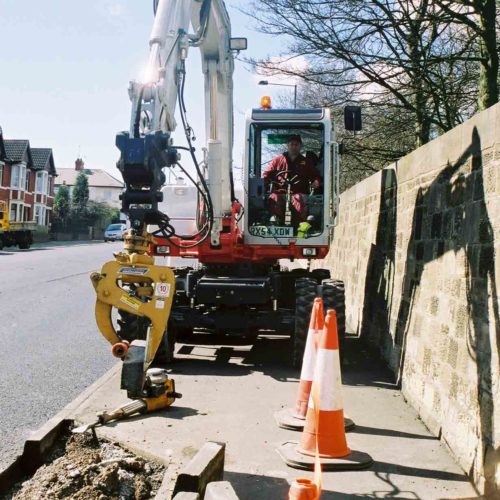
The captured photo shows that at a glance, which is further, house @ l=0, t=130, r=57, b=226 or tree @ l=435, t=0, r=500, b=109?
house @ l=0, t=130, r=57, b=226

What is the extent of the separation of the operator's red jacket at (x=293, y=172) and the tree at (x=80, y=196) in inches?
2739

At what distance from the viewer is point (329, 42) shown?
13.5 meters

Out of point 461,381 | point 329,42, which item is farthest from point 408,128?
point 461,381

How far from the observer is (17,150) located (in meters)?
62.4

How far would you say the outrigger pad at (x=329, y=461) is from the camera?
4781 millimetres

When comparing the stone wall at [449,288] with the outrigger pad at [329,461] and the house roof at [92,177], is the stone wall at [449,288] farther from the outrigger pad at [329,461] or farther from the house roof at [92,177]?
the house roof at [92,177]

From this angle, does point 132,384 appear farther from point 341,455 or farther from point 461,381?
point 461,381

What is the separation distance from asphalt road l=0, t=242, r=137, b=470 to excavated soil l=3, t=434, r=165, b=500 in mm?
457

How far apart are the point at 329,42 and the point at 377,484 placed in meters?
10.6

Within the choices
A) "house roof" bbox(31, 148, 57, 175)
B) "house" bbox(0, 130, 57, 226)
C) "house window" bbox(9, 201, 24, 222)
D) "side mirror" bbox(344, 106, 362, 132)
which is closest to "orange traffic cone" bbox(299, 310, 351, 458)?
"side mirror" bbox(344, 106, 362, 132)

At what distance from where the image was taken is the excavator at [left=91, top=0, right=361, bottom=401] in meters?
6.79

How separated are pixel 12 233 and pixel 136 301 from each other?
3828 cm

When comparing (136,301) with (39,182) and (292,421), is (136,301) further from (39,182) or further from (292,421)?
(39,182)

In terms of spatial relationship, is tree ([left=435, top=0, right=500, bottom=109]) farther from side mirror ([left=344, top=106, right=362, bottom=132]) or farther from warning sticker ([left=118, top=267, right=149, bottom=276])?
warning sticker ([left=118, top=267, right=149, bottom=276])
